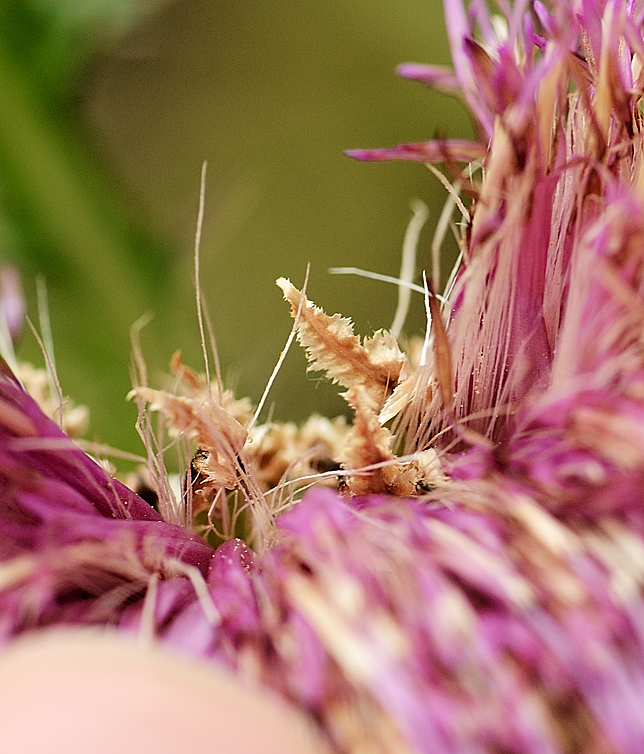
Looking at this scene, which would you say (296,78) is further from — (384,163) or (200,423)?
(200,423)

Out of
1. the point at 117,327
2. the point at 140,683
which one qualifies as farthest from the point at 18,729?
the point at 117,327

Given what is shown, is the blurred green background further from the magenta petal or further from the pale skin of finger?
the pale skin of finger

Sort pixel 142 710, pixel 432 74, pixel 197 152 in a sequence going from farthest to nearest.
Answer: pixel 197 152 < pixel 432 74 < pixel 142 710

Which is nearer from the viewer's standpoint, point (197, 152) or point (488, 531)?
point (488, 531)

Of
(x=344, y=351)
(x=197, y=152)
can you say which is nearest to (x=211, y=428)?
(x=344, y=351)

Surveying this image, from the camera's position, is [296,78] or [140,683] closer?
[140,683]

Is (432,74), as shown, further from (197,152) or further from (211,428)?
(197,152)
